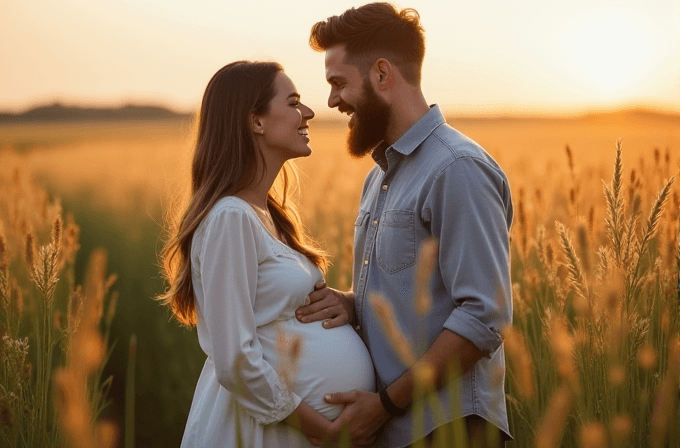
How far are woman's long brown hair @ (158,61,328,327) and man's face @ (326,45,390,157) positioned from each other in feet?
0.78

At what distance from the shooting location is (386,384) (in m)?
2.27

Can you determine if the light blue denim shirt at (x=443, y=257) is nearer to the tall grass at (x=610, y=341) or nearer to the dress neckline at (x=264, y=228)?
the tall grass at (x=610, y=341)

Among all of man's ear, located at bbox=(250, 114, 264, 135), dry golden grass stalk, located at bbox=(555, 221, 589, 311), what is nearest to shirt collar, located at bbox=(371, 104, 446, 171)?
man's ear, located at bbox=(250, 114, 264, 135)

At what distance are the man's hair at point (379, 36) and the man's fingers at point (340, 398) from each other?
1.11 meters

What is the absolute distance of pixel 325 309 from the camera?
7.49 ft

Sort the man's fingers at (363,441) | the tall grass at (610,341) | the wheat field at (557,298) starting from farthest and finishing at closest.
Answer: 1. the man's fingers at (363,441)
2. the wheat field at (557,298)
3. the tall grass at (610,341)

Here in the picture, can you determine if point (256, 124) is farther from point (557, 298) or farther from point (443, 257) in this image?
point (557, 298)

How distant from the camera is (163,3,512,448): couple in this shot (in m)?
2.07

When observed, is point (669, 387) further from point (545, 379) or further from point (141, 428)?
point (141, 428)

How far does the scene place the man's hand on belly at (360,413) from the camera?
212 cm

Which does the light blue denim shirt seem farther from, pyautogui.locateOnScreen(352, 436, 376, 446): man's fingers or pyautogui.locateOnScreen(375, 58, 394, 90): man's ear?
pyautogui.locateOnScreen(375, 58, 394, 90): man's ear

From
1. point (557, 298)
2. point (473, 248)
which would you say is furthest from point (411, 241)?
point (557, 298)

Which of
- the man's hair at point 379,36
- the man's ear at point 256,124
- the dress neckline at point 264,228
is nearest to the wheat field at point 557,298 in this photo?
the man's ear at point 256,124

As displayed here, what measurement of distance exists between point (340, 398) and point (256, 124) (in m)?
0.94
